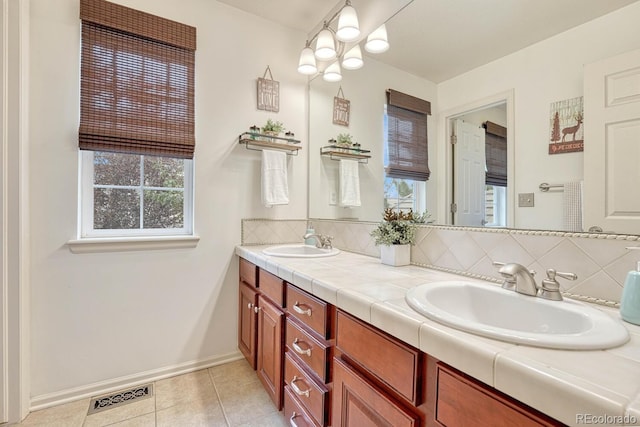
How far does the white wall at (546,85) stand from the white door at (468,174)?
139 millimetres

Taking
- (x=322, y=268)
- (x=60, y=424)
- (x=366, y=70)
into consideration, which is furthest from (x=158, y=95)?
(x=60, y=424)

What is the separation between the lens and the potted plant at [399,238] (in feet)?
4.74

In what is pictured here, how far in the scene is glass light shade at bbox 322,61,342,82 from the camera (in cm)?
207

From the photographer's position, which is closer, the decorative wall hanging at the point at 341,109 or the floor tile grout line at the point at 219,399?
the floor tile grout line at the point at 219,399

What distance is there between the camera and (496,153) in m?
1.14

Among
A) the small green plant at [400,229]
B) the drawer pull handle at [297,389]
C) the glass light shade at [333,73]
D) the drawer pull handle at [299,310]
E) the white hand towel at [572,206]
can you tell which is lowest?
the drawer pull handle at [297,389]

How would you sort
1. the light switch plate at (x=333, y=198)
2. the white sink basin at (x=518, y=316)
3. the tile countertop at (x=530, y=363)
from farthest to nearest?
1. the light switch plate at (x=333, y=198)
2. the white sink basin at (x=518, y=316)
3. the tile countertop at (x=530, y=363)

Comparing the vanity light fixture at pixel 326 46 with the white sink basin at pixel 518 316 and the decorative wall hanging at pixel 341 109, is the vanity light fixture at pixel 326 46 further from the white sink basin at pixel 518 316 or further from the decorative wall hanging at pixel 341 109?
the white sink basin at pixel 518 316

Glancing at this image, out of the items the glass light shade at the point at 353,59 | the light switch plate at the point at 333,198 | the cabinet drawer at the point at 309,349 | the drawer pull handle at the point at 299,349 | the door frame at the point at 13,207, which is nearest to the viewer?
the cabinet drawer at the point at 309,349

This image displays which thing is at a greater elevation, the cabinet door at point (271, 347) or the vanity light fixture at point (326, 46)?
the vanity light fixture at point (326, 46)

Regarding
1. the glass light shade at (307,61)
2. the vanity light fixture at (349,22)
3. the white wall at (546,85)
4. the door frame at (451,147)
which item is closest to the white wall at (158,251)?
the glass light shade at (307,61)

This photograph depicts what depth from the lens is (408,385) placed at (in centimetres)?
75

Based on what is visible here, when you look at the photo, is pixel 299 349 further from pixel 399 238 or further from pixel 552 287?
pixel 552 287

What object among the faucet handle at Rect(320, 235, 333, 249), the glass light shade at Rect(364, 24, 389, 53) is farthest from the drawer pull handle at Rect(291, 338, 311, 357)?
the glass light shade at Rect(364, 24, 389, 53)
